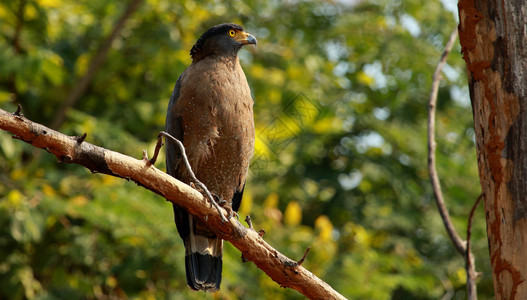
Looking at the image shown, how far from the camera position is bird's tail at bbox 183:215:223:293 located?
3.73 metres

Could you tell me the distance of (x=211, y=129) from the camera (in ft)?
11.7

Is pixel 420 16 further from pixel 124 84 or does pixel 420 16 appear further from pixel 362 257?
pixel 124 84

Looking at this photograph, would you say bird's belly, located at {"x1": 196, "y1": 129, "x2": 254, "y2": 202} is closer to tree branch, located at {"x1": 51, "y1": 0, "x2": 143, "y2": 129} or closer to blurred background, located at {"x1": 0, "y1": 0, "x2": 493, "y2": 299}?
blurred background, located at {"x1": 0, "y1": 0, "x2": 493, "y2": 299}

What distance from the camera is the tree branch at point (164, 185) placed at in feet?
7.64

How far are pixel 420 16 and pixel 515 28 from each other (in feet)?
13.7

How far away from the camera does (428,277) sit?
18.6ft

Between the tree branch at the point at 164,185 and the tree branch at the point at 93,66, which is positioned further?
the tree branch at the point at 93,66

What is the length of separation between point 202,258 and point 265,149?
3.29 ft

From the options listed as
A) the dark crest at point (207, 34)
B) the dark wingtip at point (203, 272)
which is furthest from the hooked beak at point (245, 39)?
the dark wingtip at point (203, 272)

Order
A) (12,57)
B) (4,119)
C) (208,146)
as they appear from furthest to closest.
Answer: (12,57), (208,146), (4,119)

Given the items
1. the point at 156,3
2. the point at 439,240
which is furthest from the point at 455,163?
the point at 156,3

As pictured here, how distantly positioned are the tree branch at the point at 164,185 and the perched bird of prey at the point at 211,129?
0.87 meters

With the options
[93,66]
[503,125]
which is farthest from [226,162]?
[93,66]

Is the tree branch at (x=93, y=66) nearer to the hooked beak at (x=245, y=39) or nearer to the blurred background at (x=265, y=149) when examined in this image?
the blurred background at (x=265, y=149)
